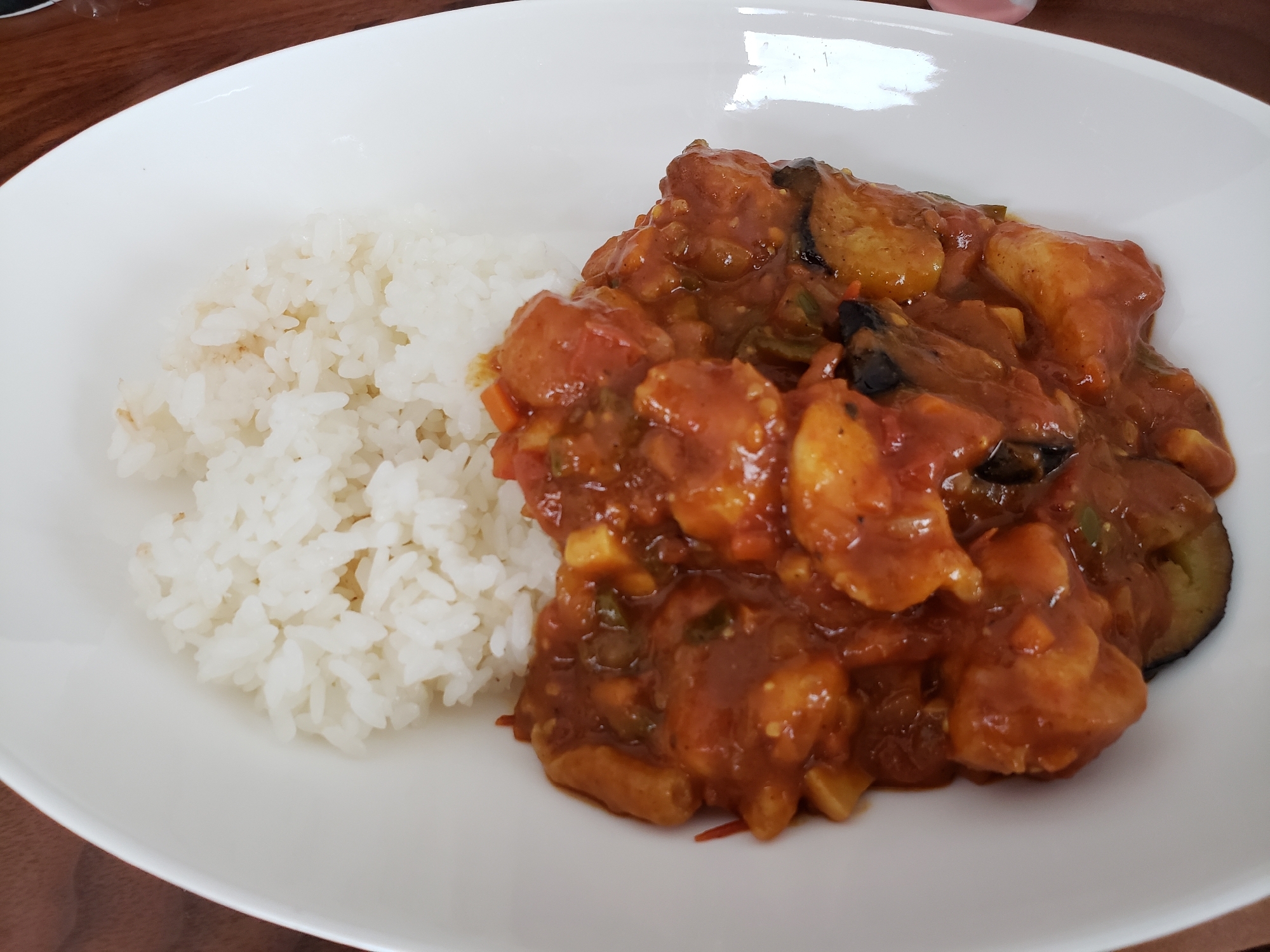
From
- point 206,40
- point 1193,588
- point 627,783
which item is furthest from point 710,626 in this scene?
point 206,40

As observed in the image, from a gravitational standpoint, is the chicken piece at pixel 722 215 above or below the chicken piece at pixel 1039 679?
above

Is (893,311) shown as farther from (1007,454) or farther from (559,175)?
(559,175)

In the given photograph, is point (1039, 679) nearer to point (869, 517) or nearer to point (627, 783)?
point (869, 517)

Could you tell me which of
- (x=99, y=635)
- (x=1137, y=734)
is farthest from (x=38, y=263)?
(x=1137, y=734)

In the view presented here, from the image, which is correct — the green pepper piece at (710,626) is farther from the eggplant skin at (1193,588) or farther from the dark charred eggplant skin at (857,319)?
the eggplant skin at (1193,588)

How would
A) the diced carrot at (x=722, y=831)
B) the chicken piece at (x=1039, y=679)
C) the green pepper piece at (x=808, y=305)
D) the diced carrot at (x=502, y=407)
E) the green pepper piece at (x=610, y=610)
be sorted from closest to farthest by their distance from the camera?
the chicken piece at (x=1039, y=679)
the diced carrot at (x=722, y=831)
the green pepper piece at (x=610, y=610)
the green pepper piece at (x=808, y=305)
the diced carrot at (x=502, y=407)

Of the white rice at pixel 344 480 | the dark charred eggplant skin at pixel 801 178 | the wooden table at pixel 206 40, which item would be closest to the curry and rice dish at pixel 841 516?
the dark charred eggplant skin at pixel 801 178
